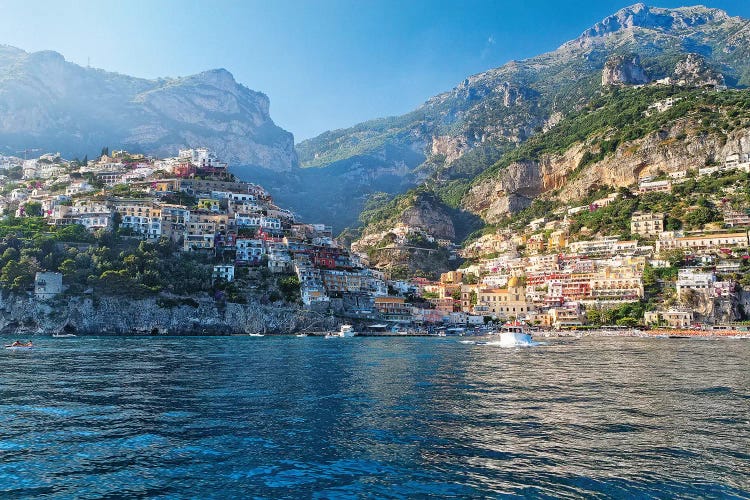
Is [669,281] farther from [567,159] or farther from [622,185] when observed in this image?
[567,159]

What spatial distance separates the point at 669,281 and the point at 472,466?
250 ft

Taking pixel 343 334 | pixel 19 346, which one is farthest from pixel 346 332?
pixel 19 346

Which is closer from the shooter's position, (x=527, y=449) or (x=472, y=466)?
(x=472, y=466)

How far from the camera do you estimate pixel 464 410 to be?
17.3 meters

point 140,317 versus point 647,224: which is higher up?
point 647,224

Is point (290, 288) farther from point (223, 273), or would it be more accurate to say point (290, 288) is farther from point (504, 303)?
point (504, 303)

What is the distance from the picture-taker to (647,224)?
92812 millimetres

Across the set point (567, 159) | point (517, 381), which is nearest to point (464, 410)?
point (517, 381)

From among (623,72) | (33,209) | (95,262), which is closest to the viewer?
(95,262)

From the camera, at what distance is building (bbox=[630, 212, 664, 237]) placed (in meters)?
91.5

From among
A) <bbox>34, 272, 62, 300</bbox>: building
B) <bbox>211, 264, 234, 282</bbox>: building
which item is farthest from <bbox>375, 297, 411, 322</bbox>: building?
<bbox>34, 272, 62, 300</bbox>: building

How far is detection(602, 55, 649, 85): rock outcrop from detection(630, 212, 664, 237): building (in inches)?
3302

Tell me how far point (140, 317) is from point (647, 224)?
79.1 meters

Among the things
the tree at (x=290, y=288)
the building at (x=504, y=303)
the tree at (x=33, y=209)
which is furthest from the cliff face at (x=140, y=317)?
the building at (x=504, y=303)
